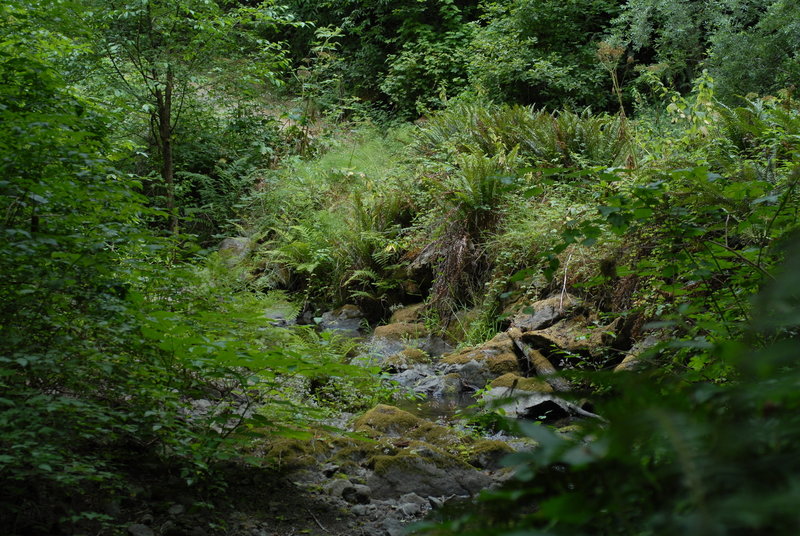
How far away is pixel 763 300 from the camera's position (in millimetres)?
511

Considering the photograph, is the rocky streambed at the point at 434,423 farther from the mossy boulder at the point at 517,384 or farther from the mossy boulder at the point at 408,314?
the mossy boulder at the point at 408,314

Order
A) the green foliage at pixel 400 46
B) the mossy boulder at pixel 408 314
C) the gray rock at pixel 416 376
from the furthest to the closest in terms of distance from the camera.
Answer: the green foliage at pixel 400 46, the mossy boulder at pixel 408 314, the gray rock at pixel 416 376

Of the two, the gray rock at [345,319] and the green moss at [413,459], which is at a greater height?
the green moss at [413,459]

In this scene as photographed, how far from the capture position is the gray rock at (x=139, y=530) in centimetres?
191

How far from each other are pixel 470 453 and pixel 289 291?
16.1 feet

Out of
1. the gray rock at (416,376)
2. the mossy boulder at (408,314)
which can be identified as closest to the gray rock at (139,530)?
the gray rock at (416,376)

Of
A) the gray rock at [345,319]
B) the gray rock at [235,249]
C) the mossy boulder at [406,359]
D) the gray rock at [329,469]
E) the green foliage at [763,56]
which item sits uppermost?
the green foliage at [763,56]

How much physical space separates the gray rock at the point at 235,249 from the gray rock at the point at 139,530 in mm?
5920

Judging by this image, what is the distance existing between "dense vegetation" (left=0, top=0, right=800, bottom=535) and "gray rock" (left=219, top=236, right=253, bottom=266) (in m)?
0.09

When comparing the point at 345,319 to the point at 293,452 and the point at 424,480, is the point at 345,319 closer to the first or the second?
the point at 293,452

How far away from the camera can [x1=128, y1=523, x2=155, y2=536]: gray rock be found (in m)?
1.91

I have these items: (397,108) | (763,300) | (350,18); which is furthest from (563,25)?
(763,300)

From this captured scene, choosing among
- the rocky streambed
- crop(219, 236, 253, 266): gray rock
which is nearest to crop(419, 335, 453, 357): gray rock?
the rocky streambed

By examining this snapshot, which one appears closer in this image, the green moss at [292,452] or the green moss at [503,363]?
the green moss at [292,452]
